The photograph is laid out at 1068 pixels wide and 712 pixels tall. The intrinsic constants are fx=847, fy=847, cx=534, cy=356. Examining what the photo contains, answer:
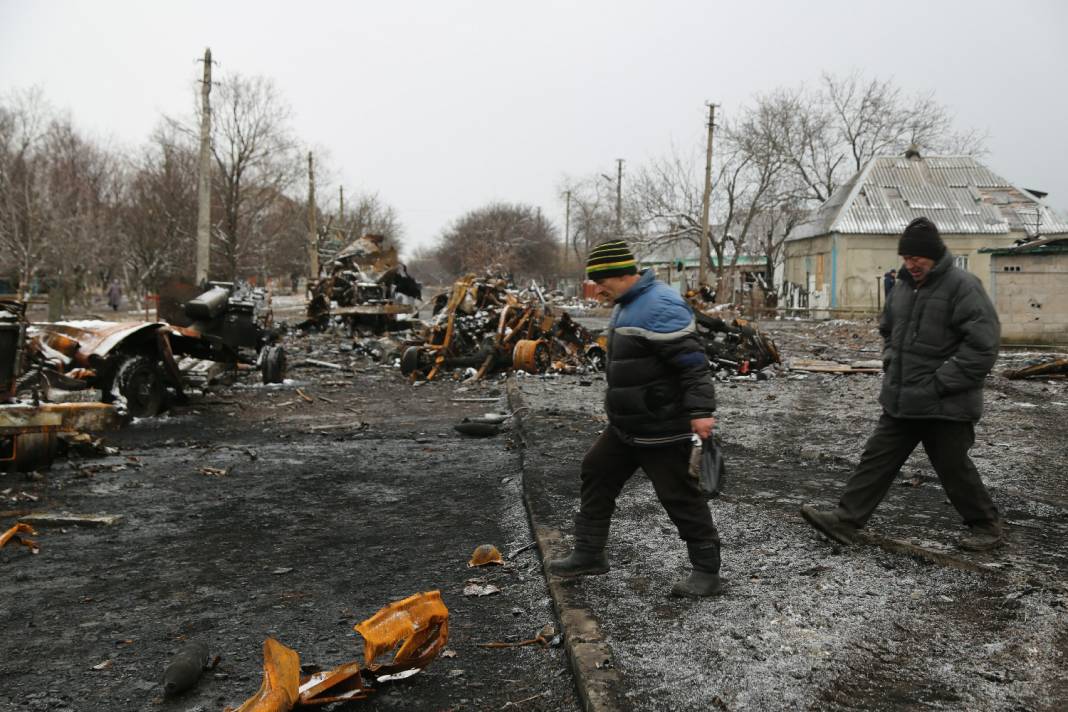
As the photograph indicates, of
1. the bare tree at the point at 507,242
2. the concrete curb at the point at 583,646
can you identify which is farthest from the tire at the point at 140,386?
the bare tree at the point at 507,242

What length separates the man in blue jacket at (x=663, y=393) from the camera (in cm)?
384

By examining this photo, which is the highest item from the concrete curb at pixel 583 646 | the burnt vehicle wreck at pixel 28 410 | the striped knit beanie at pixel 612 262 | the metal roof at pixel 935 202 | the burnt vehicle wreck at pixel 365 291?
the metal roof at pixel 935 202

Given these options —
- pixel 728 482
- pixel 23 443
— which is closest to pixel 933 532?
pixel 728 482

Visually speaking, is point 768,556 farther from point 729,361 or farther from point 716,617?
point 729,361

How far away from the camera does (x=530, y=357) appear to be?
14.6 metres

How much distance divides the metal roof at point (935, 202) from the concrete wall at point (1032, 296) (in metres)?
18.4

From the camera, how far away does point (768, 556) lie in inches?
177

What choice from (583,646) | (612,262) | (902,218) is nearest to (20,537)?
(583,646)

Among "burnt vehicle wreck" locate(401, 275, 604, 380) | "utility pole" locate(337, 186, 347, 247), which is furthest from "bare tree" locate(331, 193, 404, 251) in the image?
"burnt vehicle wreck" locate(401, 275, 604, 380)

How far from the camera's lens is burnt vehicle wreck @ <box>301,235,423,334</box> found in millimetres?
23359

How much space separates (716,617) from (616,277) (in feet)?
5.25

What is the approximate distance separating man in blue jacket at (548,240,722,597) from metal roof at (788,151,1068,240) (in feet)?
117

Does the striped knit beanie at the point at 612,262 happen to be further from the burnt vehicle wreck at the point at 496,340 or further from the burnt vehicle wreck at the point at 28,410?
the burnt vehicle wreck at the point at 496,340

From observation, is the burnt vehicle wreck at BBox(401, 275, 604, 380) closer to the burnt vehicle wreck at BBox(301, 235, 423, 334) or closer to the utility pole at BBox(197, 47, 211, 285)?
the burnt vehicle wreck at BBox(301, 235, 423, 334)
